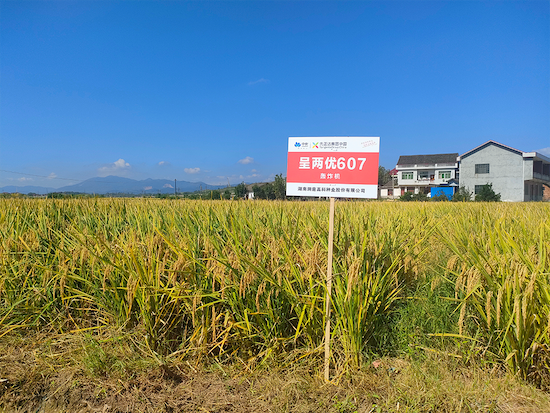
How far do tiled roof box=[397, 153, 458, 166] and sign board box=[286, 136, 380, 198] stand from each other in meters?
53.3


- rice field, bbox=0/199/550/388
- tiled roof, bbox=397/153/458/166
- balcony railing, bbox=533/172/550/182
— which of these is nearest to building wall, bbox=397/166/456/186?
tiled roof, bbox=397/153/458/166

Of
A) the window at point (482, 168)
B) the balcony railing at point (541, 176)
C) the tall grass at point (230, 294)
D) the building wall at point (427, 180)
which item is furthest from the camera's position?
the building wall at point (427, 180)

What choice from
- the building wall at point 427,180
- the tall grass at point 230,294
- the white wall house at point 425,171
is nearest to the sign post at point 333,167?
the tall grass at point 230,294

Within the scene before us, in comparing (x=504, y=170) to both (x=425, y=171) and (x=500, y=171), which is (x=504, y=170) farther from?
(x=425, y=171)

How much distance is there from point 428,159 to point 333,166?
55.0 m

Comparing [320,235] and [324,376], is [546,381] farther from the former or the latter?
[320,235]

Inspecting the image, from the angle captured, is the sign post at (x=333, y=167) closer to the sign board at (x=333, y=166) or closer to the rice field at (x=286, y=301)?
the sign board at (x=333, y=166)

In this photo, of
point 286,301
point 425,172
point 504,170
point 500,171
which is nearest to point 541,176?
point 504,170

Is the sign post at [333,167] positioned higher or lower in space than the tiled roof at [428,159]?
lower

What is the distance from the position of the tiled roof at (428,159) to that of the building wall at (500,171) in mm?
12256

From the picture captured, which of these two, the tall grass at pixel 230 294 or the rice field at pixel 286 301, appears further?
the tall grass at pixel 230 294

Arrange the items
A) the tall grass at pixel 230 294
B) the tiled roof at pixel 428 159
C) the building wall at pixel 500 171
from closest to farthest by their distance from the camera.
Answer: the tall grass at pixel 230 294, the building wall at pixel 500 171, the tiled roof at pixel 428 159

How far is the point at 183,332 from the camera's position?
2.34m

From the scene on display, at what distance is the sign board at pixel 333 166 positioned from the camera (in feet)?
7.18
